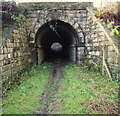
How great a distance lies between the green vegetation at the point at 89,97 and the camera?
318 centimetres

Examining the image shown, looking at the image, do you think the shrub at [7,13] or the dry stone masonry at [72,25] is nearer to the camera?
the shrub at [7,13]

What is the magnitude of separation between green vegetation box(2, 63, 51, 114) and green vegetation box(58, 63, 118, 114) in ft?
3.10

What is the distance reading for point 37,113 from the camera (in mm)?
3256

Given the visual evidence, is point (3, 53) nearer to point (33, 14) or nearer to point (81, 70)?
point (33, 14)

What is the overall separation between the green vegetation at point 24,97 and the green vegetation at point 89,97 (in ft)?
3.10

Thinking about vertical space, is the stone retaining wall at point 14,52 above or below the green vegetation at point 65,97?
above

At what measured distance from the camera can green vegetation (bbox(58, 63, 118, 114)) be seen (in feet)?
10.4

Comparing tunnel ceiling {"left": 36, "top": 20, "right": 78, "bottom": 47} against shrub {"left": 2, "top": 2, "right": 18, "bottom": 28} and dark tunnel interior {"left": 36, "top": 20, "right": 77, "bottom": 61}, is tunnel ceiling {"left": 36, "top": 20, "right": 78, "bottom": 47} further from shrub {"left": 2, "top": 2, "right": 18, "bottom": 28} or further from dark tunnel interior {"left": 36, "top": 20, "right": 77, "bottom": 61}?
shrub {"left": 2, "top": 2, "right": 18, "bottom": 28}

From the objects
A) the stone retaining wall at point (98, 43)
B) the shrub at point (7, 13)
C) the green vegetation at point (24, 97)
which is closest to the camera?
the green vegetation at point (24, 97)

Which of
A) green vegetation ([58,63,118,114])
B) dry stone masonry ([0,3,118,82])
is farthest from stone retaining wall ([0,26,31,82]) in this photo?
Result: green vegetation ([58,63,118,114])

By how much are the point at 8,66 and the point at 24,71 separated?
1.53 metres

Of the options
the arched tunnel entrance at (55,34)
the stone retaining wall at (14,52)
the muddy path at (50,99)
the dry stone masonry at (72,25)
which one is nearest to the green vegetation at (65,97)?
the muddy path at (50,99)

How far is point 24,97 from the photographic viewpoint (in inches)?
157

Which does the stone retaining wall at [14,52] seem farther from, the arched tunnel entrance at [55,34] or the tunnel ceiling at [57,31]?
the tunnel ceiling at [57,31]
